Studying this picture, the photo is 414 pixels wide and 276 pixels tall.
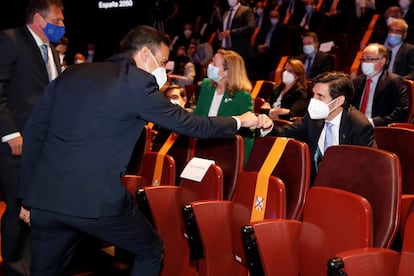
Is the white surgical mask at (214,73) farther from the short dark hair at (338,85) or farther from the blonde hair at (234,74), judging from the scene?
the short dark hair at (338,85)

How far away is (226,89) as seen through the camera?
3.28m

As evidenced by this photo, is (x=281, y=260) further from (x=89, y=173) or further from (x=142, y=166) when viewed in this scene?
(x=142, y=166)

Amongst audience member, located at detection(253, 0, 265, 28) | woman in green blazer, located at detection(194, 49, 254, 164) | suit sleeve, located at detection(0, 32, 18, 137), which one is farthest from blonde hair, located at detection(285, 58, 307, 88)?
audience member, located at detection(253, 0, 265, 28)

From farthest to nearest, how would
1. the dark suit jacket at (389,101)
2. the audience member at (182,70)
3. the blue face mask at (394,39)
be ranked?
the audience member at (182,70) → the blue face mask at (394,39) → the dark suit jacket at (389,101)

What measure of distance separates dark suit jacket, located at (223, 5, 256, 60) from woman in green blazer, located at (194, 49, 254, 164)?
2084 mm

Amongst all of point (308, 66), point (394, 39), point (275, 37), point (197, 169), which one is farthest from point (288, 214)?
point (275, 37)

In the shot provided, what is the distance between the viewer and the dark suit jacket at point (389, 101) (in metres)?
3.45

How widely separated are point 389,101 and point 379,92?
0.09 meters

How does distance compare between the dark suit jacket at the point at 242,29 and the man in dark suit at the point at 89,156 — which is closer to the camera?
the man in dark suit at the point at 89,156

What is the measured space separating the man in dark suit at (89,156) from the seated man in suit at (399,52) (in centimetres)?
308

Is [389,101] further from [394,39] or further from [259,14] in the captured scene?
[259,14]

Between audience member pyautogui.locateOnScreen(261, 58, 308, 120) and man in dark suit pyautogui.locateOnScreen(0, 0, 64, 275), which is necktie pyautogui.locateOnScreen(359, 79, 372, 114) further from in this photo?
man in dark suit pyautogui.locateOnScreen(0, 0, 64, 275)

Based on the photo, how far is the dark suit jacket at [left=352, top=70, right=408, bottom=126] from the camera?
3453mm

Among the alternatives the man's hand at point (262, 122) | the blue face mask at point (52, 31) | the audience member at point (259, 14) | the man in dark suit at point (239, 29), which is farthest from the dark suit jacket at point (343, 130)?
the audience member at point (259, 14)
